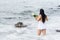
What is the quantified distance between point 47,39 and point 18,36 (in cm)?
202

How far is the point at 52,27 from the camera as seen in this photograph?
75.0 ft

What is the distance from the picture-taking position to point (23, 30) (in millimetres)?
21344

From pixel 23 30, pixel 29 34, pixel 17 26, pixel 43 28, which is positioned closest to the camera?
pixel 43 28

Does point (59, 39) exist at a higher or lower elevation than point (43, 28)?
lower

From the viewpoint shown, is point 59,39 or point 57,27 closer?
point 59,39

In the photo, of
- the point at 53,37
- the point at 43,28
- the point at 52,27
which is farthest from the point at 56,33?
the point at 43,28

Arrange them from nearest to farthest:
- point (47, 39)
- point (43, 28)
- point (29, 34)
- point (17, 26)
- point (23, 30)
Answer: point (43, 28) → point (47, 39) → point (29, 34) → point (23, 30) → point (17, 26)

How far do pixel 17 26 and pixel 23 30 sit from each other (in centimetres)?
147

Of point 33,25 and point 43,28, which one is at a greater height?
point 43,28

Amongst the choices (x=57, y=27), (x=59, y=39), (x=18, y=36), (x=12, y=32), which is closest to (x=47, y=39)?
(x=59, y=39)

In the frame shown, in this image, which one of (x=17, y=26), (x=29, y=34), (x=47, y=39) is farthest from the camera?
(x=17, y=26)

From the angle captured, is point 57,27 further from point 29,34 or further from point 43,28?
point 43,28

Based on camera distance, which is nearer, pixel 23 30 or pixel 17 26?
pixel 23 30

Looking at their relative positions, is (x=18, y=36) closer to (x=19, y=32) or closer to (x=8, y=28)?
(x=19, y=32)
